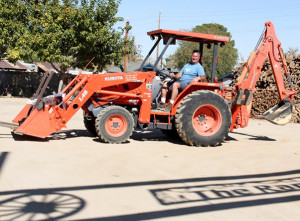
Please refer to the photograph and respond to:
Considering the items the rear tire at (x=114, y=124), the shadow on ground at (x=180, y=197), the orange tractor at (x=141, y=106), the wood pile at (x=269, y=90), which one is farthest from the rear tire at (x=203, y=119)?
the wood pile at (x=269, y=90)

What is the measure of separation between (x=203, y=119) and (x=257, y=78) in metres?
2.07

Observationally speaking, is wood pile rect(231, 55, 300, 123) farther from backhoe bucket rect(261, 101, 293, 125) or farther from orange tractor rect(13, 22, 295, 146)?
orange tractor rect(13, 22, 295, 146)

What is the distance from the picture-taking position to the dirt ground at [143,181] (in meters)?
4.47

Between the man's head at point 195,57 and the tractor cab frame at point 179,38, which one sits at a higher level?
the tractor cab frame at point 179,38

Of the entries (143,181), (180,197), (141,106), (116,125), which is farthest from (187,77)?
(180,197)

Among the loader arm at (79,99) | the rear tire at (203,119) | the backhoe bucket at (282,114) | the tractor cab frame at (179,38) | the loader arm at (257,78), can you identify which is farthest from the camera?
the backhoe bucket at (282,114)

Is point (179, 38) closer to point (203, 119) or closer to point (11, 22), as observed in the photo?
point (203, 119)

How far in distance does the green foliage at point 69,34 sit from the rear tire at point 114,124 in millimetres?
15863

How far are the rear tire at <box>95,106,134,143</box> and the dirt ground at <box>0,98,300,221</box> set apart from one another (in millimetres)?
221

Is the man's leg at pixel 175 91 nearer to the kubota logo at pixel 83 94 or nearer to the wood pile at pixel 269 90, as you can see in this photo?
the kubota logo at pixel 83 94

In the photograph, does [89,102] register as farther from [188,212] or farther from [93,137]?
[188,212]

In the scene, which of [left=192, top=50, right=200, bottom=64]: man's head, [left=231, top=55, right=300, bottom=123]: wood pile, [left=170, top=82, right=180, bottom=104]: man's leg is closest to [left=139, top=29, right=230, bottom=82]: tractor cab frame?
[left=192, top=50, right=200, bottom=64]: man's head

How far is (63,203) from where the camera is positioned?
15.0 ft

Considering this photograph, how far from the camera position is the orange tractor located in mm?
8516
